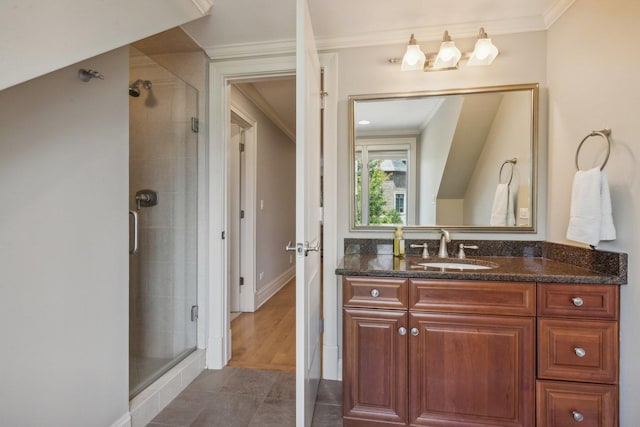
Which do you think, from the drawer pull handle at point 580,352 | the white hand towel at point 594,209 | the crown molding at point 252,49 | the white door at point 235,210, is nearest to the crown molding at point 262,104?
the white door at point 235,210

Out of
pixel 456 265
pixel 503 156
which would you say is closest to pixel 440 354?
pixel 456 265

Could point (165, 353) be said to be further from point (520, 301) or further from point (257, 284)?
Answer: point (520, 301)

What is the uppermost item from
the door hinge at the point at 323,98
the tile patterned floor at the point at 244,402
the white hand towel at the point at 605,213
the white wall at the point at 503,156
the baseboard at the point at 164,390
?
the door hinge at the point at 323,98

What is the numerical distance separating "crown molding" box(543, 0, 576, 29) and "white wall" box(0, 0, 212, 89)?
2.07m

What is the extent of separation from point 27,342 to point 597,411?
2.27m

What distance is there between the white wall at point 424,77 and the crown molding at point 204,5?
0.82m

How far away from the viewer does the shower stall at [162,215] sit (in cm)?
189

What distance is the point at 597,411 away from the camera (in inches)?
51.0

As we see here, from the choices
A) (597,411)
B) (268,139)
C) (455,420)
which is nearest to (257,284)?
(268,139)

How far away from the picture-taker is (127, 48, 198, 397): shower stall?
6.20 feet

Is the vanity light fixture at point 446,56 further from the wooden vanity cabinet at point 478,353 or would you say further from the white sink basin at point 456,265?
the wooden vanity cabinet at point 478,353

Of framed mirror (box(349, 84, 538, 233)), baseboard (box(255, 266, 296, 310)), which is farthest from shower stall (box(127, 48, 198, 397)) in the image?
baseboard (box(255, 266, 296, 310))

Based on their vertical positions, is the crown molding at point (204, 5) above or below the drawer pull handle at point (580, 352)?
above

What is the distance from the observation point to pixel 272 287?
3.90m
